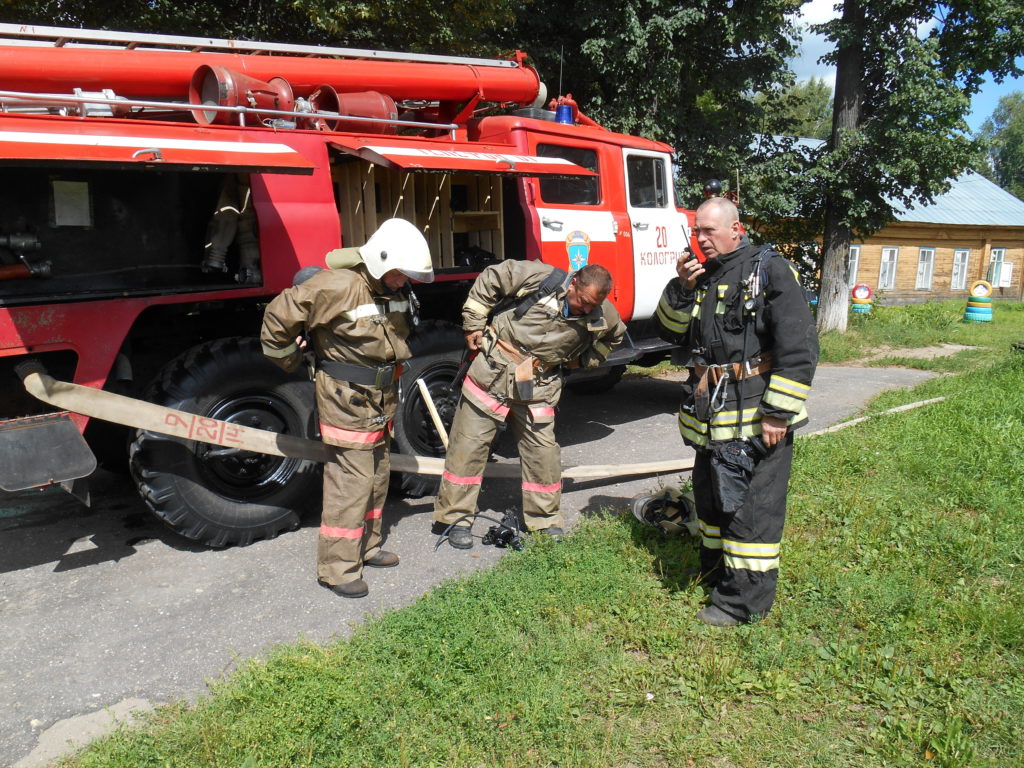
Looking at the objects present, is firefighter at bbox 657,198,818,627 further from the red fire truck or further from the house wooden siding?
the house wooden siding

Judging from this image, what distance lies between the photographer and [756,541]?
3420 millimetres

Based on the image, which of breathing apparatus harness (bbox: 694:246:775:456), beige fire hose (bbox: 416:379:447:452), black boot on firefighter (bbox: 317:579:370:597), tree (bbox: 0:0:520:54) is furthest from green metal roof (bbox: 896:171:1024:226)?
black boot on firefighter (bbox: 317:579:370:597)

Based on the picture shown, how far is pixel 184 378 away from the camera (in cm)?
413

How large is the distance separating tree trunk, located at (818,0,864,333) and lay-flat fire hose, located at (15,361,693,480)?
1084 centimetres

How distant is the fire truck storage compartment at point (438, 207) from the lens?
4980mm

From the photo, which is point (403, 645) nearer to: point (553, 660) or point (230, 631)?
point (553, 660)

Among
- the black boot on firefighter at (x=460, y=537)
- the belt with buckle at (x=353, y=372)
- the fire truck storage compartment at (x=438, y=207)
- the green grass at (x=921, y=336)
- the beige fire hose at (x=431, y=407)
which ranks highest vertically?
the fire truck storage compartment at (x=438, y=207)

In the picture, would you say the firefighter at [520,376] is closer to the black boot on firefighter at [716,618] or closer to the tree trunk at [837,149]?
the black boot on firefighter at [716,618]

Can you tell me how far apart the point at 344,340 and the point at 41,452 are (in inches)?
60.2

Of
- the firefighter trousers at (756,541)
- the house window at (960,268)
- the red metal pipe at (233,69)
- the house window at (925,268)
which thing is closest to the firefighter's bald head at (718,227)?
the firefighter trousers at (756,541)

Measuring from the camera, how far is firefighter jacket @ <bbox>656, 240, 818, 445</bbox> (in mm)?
3258

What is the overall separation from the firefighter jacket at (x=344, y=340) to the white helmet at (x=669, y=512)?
1713 millimetres

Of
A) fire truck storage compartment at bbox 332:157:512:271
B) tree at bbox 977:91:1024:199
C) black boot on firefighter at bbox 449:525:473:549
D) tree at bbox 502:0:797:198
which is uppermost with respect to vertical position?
tree at bbox 977:91:1024:199

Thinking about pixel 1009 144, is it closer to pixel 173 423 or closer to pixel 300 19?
pixel 300 19
